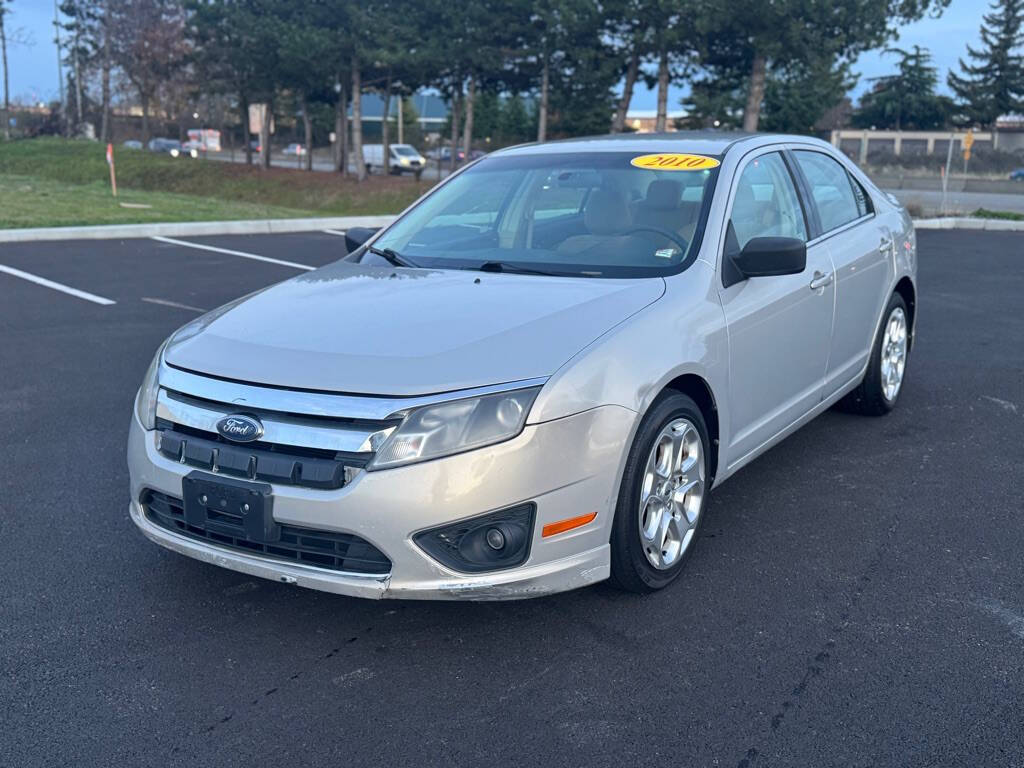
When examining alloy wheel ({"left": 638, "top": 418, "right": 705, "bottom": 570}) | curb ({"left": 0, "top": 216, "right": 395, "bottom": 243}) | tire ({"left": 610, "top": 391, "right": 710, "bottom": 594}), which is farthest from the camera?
curb ({"left": 0, "top": 216, "right": 395, "bottom": 243})

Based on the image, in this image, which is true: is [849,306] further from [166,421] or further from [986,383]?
[166,421]

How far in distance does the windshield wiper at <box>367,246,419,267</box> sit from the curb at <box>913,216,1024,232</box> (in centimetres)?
1724

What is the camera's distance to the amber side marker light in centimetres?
310

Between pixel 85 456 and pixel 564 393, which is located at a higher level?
pixel 564 393

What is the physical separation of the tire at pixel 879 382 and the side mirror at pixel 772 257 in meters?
1.87

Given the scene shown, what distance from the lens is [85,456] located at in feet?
16.8

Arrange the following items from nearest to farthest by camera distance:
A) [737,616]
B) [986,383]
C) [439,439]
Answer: [439,439]
[737,616]
[986,383]

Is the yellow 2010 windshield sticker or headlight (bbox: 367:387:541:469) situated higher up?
the yellow 2010 windshield sticker

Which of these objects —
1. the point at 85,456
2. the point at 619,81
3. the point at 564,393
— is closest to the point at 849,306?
the point at 564,393

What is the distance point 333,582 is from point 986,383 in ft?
17.5

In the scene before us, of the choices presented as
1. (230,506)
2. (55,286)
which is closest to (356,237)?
(230,506)

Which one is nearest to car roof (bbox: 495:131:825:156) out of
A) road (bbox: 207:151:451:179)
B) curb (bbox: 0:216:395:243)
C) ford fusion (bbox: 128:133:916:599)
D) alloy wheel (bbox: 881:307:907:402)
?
ford fusion (bbox: 128:133:916:599)

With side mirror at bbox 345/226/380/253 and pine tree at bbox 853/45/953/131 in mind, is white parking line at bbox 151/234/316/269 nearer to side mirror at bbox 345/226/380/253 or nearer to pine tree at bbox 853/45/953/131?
side mirror at bbox 345/226/380/253

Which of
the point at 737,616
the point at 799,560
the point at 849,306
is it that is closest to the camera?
the point at 737,616
